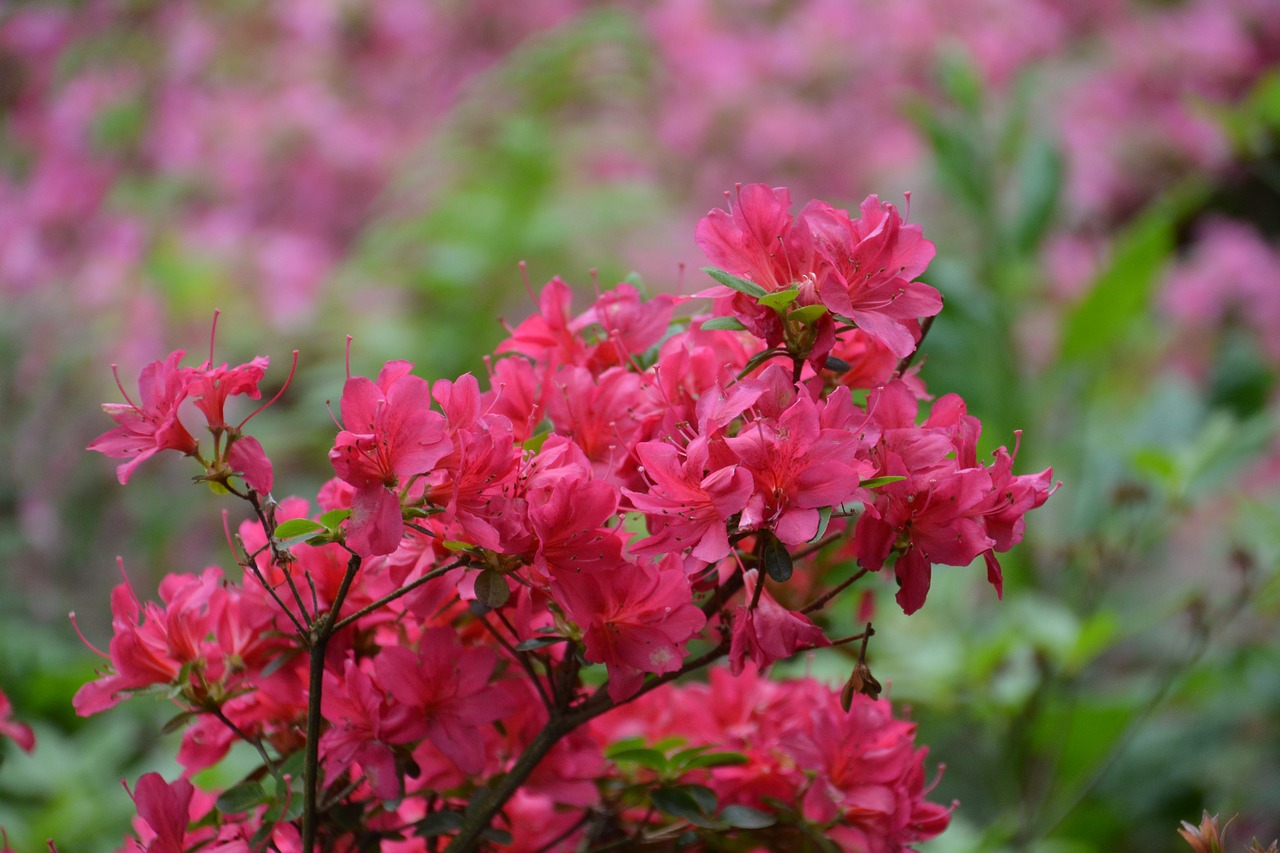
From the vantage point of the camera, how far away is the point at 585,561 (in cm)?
46

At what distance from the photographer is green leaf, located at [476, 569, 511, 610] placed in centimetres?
45

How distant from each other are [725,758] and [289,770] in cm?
21

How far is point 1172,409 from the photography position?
1.54 meters

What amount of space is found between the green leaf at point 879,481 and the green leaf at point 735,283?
3.6 inches

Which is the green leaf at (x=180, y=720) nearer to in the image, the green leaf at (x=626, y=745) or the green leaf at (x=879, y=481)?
the green leaf at (x=626, y=745)

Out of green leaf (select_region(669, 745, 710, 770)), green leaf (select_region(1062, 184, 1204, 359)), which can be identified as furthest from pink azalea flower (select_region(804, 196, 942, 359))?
green leaf (select_region(1062, 184, 1204, 359))

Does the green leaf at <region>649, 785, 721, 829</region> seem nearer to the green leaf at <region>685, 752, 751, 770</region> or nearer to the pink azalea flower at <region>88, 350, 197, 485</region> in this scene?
the green leaf at <region>685, 752, 751, 770</region>

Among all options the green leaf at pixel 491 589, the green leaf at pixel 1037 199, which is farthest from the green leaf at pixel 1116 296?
the green leaf at pixel 491 589

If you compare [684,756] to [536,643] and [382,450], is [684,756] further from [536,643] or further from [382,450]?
[382,450]

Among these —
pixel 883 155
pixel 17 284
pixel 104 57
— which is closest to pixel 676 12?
pixel 883 155

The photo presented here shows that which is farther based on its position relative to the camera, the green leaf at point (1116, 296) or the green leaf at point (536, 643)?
the green leaf at point (1116, 296)

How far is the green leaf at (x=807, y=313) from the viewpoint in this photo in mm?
468

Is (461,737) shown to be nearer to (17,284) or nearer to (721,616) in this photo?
(721,616)

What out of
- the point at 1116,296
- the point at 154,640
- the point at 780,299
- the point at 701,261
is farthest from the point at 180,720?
the point at 701,261
